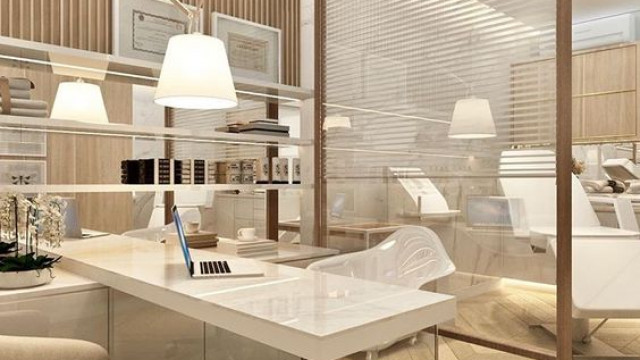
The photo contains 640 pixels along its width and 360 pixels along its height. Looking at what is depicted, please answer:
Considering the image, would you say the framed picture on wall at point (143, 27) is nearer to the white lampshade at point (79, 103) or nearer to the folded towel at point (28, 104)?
the white lampshade at point (79, 103)

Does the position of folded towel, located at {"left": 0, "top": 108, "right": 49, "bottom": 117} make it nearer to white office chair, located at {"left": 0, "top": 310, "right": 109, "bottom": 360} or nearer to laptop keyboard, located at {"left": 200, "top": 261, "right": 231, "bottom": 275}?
white office chair, located at {"left": 0, "top": 310, "right": 109, "bottom": 360}

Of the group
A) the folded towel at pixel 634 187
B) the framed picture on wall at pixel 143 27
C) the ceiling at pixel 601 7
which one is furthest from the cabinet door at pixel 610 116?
the framed picture on wall at pixel 143 27

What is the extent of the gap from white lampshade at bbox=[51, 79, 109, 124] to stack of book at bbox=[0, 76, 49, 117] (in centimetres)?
13

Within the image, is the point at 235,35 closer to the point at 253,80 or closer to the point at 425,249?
the point at 253,80

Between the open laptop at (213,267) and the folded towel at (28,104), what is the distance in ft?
3.77

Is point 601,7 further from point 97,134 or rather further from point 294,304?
point 294,304

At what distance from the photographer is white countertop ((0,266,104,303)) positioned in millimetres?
1816

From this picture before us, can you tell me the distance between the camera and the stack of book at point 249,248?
2.88 metres

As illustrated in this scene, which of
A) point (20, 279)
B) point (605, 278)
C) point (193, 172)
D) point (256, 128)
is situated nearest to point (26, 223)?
point (20, 279)

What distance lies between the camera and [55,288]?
1.89 meters

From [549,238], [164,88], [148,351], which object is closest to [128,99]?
[164,88]

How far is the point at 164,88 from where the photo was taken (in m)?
2.06

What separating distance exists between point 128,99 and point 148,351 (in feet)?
4.79

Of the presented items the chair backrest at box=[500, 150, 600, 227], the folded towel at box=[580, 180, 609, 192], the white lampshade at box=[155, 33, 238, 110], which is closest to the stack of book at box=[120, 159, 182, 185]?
the white lampshade at box=[155, 33, 238, 110]
